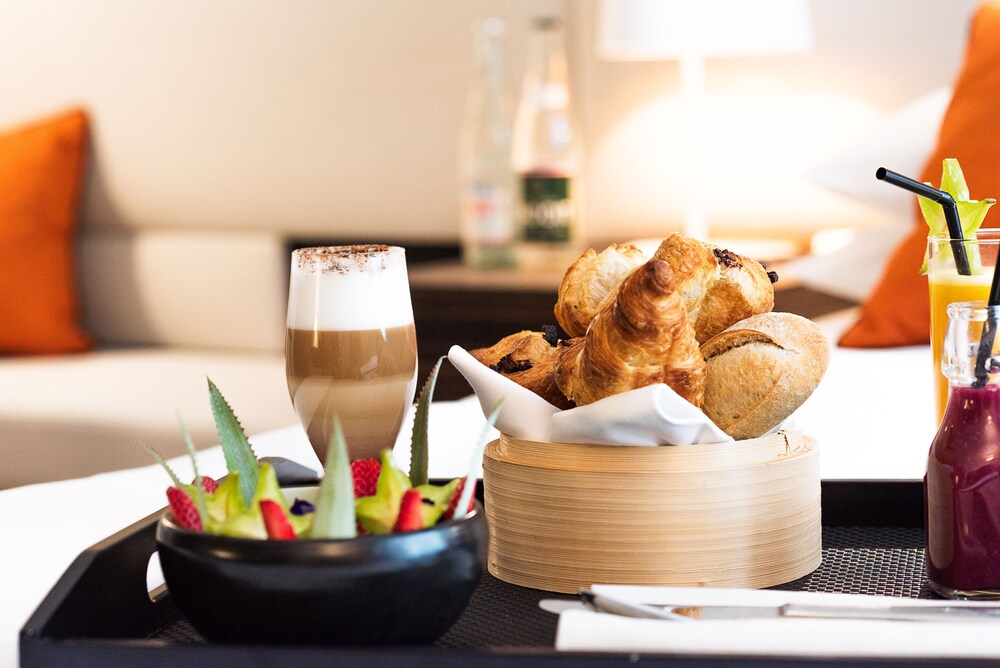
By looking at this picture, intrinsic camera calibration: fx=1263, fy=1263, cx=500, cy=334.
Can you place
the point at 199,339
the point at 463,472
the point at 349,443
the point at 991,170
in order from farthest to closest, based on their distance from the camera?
the point at 199,339 < the point at 991,170 < the point at 463,472 < the point at 349,443

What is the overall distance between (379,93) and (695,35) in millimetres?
1018

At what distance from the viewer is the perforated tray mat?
2.25ft

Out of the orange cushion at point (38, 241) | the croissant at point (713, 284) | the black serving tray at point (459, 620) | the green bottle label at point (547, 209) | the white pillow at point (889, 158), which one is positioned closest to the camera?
the black serving tray at point (459, 620)

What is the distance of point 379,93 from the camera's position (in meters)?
3.30

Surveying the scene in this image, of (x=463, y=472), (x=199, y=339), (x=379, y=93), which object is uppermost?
(x=379, y=93)

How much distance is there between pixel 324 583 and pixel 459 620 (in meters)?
0.14

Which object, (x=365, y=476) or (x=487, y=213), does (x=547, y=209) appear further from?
(x=365, y=476)

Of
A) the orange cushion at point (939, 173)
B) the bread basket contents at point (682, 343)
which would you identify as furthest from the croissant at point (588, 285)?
the orange cushion at point (939, 173)

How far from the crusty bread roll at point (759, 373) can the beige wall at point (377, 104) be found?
6.89ft

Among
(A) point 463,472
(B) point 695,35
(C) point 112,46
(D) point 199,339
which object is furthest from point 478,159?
(A) point 463,472

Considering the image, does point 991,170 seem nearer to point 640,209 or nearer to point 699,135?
point 699,135

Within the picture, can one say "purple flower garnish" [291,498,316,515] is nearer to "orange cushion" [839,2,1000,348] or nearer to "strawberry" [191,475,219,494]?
"strawberry" [191,475,219,494]

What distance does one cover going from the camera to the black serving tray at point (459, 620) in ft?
1.91

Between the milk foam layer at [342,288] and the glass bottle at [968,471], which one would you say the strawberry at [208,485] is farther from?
the glass bottle at [968,471]
